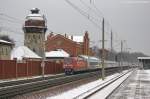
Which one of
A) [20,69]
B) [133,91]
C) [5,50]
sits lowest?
[133,91]

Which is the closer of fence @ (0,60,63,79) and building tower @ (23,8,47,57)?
fence @ (0,60,63,79)

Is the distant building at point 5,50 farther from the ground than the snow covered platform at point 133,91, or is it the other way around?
the distant building at point 5,50

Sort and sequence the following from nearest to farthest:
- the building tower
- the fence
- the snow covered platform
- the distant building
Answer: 1. the snow covered platform
2. the fence
3. the distant building
4. the building tower

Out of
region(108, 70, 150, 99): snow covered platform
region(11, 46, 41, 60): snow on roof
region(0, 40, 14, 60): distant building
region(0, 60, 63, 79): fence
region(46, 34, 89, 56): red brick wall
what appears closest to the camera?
region(108, 70, 150, 99): snow covered platform

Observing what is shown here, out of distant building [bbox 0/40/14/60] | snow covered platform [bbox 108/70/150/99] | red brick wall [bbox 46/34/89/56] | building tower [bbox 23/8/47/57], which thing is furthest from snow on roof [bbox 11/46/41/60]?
snow covered platform [bbox 108/70/150/99]

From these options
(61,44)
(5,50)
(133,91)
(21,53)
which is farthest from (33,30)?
(133,91)

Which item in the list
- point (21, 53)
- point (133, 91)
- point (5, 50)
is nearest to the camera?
point (133, 91)

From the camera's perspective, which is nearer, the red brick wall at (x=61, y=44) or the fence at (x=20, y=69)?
the fence at (x=20, y=69)

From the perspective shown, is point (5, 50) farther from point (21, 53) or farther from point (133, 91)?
point (133, 91)

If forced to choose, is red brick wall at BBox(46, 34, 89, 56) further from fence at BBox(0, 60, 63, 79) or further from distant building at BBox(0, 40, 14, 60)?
fence at BBox(0, 60, 63, 79)

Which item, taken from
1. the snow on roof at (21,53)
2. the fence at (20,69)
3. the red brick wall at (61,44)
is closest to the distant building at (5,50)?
the snow on roof at (21,53)

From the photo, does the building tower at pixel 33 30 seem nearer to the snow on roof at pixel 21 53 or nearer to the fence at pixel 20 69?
Result: the snow on roof at pixel 21 53

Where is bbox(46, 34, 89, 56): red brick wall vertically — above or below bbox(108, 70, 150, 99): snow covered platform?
above

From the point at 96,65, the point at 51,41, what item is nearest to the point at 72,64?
the point at 96,65
